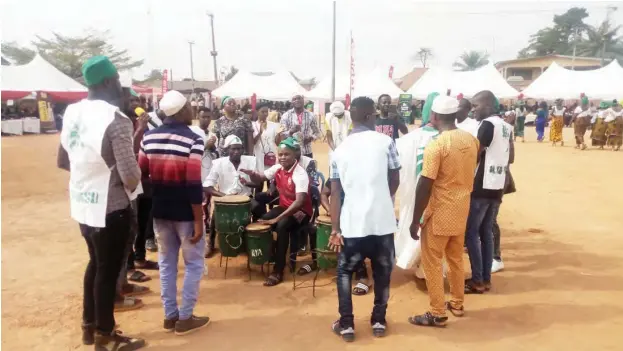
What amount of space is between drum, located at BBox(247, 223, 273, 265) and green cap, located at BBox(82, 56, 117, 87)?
6.98 feet

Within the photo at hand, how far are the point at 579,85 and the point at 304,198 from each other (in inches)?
852

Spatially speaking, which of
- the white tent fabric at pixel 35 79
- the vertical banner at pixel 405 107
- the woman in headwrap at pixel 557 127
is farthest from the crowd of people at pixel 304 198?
the vertical banner at pixel 405 107

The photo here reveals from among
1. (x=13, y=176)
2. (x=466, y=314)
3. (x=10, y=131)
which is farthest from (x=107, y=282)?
(x=10, y=131)

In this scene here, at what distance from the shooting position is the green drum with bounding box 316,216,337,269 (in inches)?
191

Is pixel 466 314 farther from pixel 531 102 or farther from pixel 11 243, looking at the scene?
pixel 531 102

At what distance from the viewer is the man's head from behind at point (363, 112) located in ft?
12.0

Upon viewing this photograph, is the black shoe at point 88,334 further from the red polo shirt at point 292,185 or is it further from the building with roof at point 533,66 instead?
the building with roof at point 533,66

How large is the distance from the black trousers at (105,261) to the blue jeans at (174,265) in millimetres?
381

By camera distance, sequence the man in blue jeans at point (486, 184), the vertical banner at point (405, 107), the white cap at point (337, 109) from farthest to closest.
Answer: the vertical banner at point (405, 107), the white cap at point (337, 109), the man in blue jeans at point (486, 184)

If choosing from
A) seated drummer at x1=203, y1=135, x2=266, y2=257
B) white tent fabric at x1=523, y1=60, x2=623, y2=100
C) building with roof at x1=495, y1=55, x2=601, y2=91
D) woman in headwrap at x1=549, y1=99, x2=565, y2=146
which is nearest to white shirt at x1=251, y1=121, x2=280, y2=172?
seated drummer at x1=203, y1=135, x2=266, y2=257

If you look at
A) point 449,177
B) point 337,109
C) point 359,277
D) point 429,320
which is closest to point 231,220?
point 359,277

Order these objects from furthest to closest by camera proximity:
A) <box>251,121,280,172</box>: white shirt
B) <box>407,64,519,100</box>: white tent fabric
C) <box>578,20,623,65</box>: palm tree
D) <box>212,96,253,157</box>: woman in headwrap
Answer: <box>578,20,623,65</box>: palm tree
<box>407,64,519,100</box>: white tent fabric
<box>251,121,280,172</box>: white shirt
<box>212,96,253,157</box>: woman in headwrap

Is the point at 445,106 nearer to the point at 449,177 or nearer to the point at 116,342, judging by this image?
the point at 449,177

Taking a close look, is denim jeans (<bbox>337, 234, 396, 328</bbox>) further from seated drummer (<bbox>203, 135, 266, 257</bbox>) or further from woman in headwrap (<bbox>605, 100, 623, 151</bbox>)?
woman in headwrap (<bbox>605, 100, 623, 151</bbox>)
